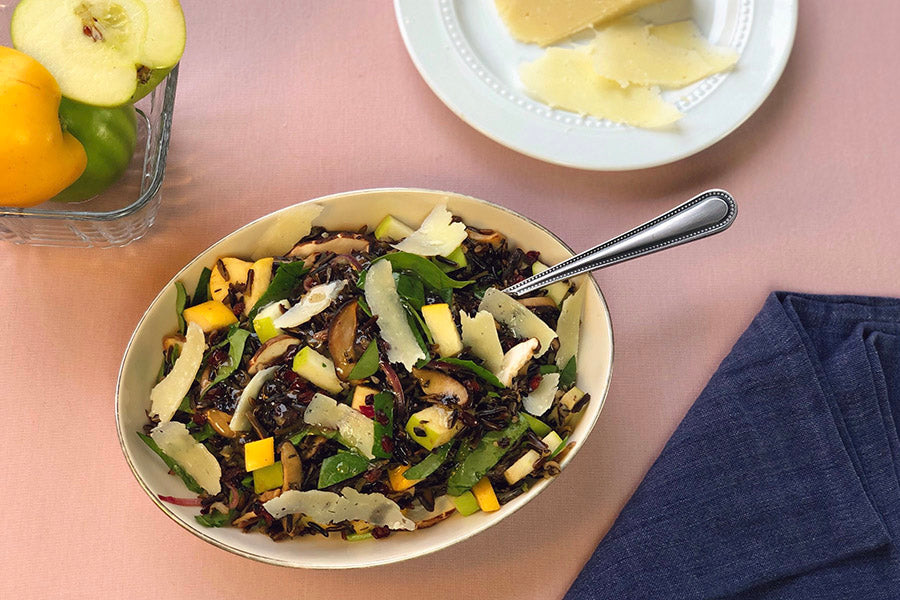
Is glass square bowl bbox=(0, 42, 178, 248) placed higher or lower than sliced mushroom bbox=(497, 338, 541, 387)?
higher

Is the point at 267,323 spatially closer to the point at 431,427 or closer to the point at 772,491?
the point at 431,427

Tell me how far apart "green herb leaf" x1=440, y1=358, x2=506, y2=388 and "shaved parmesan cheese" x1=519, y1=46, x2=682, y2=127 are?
53 cm

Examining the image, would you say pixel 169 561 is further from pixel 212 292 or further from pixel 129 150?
pixel 129 150

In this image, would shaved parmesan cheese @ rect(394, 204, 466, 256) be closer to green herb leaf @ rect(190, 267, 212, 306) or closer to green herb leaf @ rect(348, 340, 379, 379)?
green herb leaf @ rect(348, 340, 379, 379)

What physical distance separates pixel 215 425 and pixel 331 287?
10.3 inches

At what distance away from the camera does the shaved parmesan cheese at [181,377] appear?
3.78 ft

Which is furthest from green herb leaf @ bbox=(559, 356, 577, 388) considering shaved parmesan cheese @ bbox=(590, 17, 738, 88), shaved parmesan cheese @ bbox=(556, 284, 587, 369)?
shaved parmesan cheese @ bbox=(590, 17, 738, 88)

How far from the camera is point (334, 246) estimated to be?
47.8 inches

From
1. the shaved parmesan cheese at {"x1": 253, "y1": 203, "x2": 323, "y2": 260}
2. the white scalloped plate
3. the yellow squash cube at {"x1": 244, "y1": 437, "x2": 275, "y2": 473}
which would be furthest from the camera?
the white scalloped plate

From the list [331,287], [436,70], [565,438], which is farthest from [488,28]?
[565,438]

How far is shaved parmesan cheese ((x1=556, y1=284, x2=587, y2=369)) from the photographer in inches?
48.0

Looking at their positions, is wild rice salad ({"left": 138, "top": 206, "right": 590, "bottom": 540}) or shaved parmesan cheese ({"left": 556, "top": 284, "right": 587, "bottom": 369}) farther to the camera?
shaved parmesan cheese ({"left": 556, "top": 284, "right": 587, "bottom": 369})

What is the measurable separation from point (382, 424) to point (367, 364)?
87mm

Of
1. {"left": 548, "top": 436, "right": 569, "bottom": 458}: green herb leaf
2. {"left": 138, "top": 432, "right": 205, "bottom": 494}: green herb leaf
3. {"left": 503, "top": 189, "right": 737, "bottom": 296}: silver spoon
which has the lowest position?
{"left": 138, "top": 432, "right": 205, "bottom": 494}: green herb leaf
